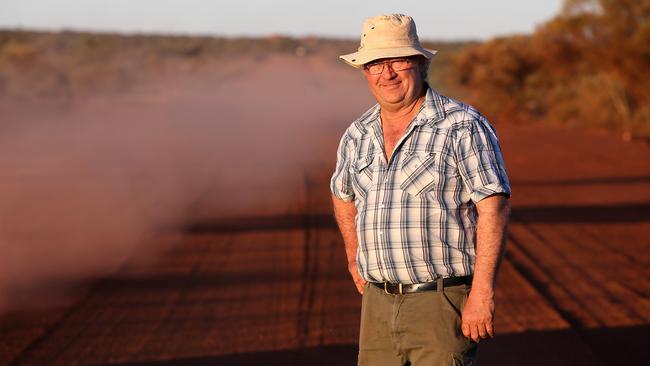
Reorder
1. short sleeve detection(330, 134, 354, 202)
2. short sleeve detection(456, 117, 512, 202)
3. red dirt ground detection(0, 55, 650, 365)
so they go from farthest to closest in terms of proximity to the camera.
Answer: red dirt ground detection(0, 55, 650, 365)
short sleeve detection(330, 134, 354, 202)
short sleeve detection(456, 117, 512, 202)

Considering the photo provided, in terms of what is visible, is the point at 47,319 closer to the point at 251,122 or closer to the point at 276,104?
the point at 251,122

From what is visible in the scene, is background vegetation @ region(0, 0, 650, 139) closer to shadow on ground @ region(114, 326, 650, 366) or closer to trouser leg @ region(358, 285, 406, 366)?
shadow on ground @ region(114, 326, 650, 366)

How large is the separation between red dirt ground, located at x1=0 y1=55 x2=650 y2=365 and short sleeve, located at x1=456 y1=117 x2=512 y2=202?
3.40 m

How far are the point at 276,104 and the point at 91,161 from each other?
2119cm

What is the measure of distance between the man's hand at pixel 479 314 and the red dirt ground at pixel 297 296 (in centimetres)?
320

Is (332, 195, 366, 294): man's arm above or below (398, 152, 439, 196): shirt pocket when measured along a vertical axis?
below

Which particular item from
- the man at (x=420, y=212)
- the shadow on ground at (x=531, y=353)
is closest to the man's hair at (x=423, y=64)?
the man at (x=420, y=212)

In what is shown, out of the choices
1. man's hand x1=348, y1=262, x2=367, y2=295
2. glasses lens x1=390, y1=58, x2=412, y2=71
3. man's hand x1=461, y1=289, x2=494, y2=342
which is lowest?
man's hand x1=348, y1=262, x2=367, y2=295

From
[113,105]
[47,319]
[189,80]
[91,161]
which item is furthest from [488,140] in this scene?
[189,80]

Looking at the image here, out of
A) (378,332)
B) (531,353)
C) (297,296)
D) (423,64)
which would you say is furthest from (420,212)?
(297,296)

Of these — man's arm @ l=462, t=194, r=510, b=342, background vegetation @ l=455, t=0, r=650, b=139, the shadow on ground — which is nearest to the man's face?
man's arm @ l=462, t=194, r=510, b=342

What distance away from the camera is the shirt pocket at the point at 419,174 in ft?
12.0

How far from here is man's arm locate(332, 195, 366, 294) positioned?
166 inches

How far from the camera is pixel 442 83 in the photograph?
4253 cm
